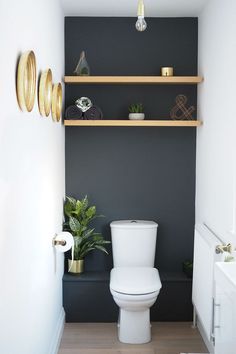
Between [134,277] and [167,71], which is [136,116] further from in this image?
[134,277]

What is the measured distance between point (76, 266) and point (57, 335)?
72 cm

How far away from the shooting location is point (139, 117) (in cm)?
429

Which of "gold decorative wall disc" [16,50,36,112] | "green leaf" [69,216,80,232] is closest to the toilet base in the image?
"green leaf" [69,216,80,232]

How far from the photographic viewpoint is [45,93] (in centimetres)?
301

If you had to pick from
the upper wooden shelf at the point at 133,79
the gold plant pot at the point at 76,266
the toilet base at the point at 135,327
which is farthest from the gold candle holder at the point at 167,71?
the toilet base at the point at 135,327

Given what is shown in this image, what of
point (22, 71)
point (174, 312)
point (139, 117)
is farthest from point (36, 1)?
point (174, 312)

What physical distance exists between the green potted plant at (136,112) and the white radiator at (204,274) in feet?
3.16

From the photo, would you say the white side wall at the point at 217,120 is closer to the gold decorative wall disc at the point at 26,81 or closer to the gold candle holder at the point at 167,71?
the gold candle holder at the point at 167,71

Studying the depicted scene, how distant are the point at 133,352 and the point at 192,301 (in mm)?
664

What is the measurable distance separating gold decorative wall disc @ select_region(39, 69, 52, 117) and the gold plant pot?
1575 mm

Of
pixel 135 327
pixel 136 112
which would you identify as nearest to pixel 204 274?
pixel 135 327

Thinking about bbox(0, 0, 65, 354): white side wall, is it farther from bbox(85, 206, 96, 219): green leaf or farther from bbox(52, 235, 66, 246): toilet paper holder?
bbox(85, 206, 96, 219): green leaf

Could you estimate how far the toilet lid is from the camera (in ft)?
12.1

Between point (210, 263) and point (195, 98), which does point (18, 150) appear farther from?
point (195, 98)
